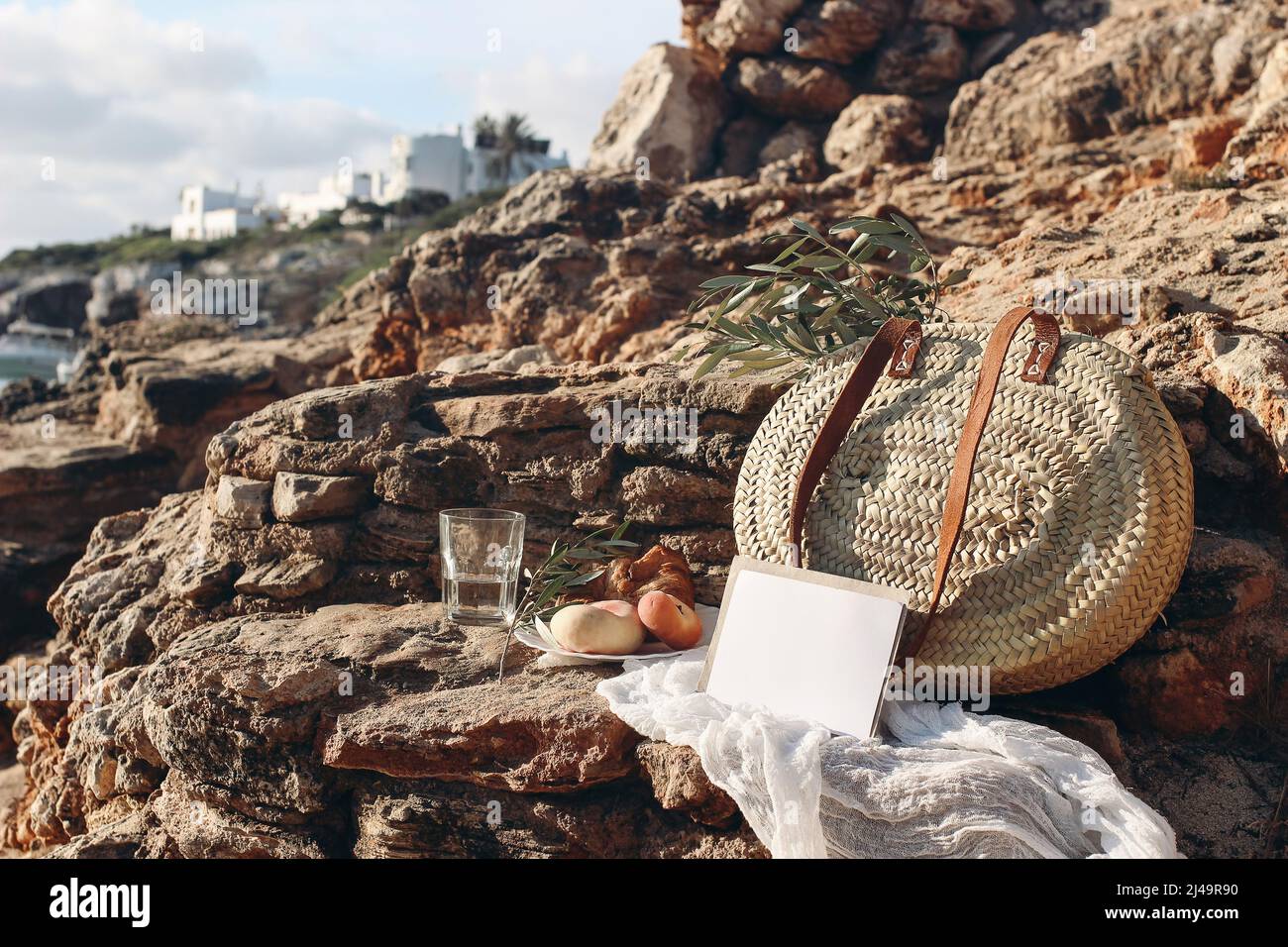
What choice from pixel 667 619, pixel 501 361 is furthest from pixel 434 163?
pixel 667 619

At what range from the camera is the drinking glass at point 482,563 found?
10.7 ft

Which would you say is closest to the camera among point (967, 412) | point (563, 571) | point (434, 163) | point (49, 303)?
point (967, 412)

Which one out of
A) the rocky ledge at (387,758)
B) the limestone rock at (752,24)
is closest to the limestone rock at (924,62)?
the limestone rock at (752,24)

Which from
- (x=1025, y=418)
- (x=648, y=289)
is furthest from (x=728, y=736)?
(x=648, y=289)

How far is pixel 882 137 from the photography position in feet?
33.2

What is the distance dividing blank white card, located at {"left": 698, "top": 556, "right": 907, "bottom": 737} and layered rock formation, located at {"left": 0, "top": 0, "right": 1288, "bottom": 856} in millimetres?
293

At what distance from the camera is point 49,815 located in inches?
165

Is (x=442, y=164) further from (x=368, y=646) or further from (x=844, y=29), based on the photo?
(x=368, y=646)

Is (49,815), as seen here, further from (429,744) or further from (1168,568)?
(1168,568)

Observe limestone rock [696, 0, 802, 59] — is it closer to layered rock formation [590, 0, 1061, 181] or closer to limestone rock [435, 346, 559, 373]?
layered rock formation [590, 0, 1061, 181]

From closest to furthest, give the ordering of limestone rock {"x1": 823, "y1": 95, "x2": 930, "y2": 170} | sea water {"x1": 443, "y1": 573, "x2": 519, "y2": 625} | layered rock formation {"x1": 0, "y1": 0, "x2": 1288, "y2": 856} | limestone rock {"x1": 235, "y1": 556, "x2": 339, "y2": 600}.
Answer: layered rock formation {"x1": 0, "y1": 0, "x2": 1288, "y2": 856} → sea water {"x1": 443, "y1": 573, "x2": 519, "y2": 625} → limestone rock {"x1": 235, "y1": 556, "x2": 339, "y2": 600} → limestone rock {"x1": 823, "y1": 95, "x2": 930, "y2": 170}

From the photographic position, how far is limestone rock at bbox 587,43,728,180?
11.1m

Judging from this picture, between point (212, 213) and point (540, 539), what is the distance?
61085 millimetres

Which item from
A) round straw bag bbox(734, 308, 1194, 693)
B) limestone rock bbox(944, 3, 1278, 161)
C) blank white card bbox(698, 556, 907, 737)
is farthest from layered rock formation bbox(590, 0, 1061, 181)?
blank white card bbox(698, 556, 907, 737)
